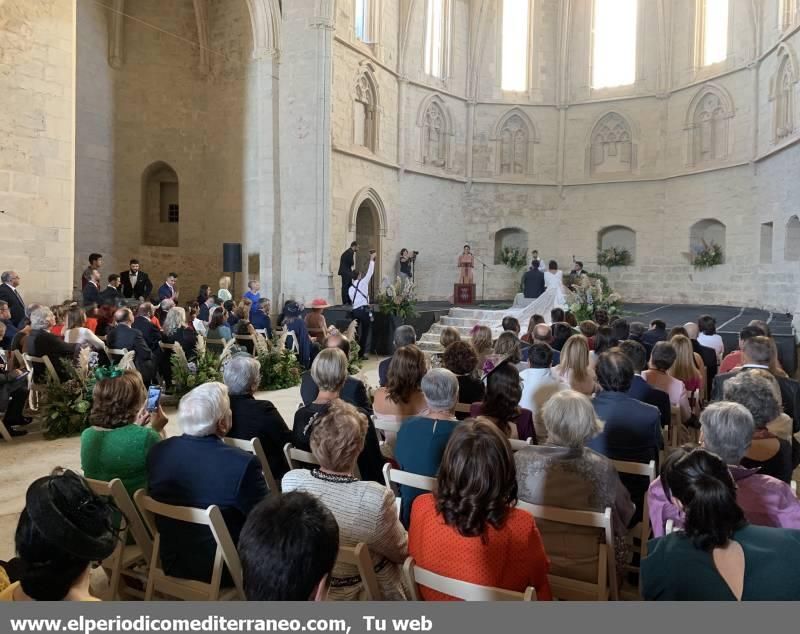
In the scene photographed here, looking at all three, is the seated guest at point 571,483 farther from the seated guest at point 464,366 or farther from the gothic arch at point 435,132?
the gothic arch at point 435,132

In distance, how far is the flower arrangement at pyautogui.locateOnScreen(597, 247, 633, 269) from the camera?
1852cm

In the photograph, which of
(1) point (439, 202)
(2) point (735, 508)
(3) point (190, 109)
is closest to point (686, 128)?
(1) point (439, 202)

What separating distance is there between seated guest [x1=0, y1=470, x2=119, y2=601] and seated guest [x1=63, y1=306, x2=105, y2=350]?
5456 millimetres

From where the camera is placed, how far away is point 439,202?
59.9ft

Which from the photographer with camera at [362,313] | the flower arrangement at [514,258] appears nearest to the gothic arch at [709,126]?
the flower arrangement at [514,258]

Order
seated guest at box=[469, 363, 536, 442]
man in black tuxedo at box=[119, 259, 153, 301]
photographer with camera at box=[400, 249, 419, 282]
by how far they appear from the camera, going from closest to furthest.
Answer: seated guest at box=[469, 363, 536, 442]
man in black tuxedo at box=[119, 259, 153, 301]
photographer with camera at box=[400, 249, 419, 282]

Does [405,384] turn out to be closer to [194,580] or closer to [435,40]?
[194,580]

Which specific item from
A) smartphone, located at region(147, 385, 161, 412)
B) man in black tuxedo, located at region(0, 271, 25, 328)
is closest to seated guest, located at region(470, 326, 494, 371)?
smartphone, located at region(147, 385, 161, 412)

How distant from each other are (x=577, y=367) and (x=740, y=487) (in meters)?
1.98

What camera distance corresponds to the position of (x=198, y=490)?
2.51 meters

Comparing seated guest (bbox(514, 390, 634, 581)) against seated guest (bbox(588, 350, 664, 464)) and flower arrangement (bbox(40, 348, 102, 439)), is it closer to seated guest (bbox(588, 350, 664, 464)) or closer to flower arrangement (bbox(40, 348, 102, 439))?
seated guest (bbox(588, 350, 664, 464))

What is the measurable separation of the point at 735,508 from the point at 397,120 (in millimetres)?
15869

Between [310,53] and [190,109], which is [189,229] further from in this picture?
[310,53]

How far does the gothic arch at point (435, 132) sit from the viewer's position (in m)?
17.6
